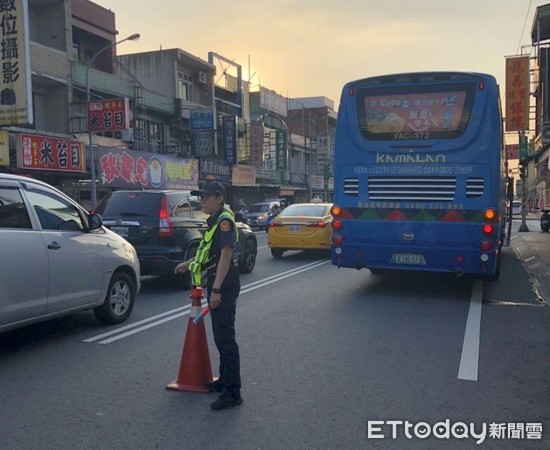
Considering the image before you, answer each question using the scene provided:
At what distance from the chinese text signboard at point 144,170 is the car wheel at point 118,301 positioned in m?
16.8

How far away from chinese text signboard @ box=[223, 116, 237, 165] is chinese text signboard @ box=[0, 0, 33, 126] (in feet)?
64.0

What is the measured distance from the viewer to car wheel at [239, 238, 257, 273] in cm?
1220

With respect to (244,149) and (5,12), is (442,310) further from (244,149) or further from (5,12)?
→ (244,149)

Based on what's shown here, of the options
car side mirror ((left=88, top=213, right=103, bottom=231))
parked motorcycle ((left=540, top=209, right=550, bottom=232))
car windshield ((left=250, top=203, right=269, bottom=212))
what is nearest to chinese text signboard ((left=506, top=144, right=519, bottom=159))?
parked motorcycle ((left=540, top=209, right=550, bottom=232))

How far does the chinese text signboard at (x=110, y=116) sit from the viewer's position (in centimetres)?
2306

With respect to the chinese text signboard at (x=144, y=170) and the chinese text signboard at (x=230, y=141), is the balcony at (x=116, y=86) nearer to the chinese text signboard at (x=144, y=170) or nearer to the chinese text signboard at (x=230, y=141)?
the chinese text signboard at (x=144, y=170)

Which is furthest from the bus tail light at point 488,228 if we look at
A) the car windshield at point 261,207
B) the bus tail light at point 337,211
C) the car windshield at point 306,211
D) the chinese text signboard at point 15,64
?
the car windshield at point 261,207

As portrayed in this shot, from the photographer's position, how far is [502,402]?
4551 mm

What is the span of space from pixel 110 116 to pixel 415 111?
17.1 metres

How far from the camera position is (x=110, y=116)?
75.9 ft

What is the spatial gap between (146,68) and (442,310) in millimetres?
30480

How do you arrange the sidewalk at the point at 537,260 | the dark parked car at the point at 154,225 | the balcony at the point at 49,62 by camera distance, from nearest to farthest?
the dark parked car at the point at 154,225
the sidewalk at the point at 537,260
the balcony at the point at 49,62

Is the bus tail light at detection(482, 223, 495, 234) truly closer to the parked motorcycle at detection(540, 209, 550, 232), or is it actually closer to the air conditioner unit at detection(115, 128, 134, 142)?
the parked motorcycle at detection(540, 209, 550, 232)

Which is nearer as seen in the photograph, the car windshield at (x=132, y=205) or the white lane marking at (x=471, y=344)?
the white lane marking at (x=471, y=344)
